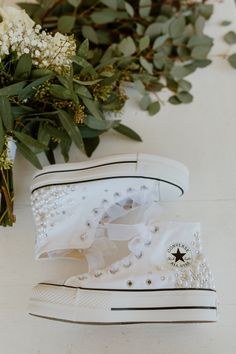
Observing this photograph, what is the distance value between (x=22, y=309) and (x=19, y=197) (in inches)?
9.5

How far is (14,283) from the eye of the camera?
3.00ft

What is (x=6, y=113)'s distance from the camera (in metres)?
0.86

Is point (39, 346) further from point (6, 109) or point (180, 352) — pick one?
point (6, 109)

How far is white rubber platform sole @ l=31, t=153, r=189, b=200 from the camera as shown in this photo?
0.90 meters

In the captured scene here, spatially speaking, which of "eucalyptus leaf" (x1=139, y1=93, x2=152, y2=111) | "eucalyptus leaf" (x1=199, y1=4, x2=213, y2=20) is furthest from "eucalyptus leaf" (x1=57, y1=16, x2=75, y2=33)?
"eucalyptus leaf" (x1=199, y1=4, x2=213, y2=20)

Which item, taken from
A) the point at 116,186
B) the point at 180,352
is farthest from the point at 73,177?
the point at 180,352

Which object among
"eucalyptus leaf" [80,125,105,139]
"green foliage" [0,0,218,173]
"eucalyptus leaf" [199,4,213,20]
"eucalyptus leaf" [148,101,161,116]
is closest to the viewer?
"green foliage" [0,0,218,173]

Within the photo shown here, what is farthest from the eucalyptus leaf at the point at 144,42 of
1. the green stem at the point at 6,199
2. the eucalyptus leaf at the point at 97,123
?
the green stem at the point at 6,199

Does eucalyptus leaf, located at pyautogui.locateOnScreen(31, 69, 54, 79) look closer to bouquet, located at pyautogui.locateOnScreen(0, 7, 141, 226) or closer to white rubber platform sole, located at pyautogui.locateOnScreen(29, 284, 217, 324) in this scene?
bouquet, located at pyautogui.locateOnScreen(0, 7, 141, 226)

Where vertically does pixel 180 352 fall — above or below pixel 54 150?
below

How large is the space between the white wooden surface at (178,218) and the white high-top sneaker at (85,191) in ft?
0.19

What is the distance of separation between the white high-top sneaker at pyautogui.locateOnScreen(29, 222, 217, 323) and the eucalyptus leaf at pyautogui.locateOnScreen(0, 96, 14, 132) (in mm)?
303

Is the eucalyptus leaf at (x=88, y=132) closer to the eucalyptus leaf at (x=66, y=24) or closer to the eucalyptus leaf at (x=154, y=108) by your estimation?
the eucalyptus leaf at (x=154, y=108)

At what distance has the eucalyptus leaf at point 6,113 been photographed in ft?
2.80
